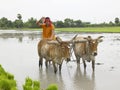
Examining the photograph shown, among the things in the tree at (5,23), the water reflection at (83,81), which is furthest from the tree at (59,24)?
the water reflection at (83,81)

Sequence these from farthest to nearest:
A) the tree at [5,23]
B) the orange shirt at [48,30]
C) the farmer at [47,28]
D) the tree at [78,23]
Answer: the tree at [5,23]
the tree at [78,23]
the orange shirt at [48,30]
the farmer at [47,28]

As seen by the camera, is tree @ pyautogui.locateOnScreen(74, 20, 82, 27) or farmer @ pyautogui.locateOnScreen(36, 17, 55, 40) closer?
farmer @ pyautogui.locateOnScreen(36, 17, 55, 40)

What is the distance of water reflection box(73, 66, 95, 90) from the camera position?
33.9 ft

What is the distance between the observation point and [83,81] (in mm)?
11359

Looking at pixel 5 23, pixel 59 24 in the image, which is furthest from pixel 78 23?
pixel 5 23

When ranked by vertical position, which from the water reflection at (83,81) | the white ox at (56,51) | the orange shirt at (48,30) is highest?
the orange shirt at (48,30)

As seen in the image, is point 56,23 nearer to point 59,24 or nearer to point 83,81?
point 59,24

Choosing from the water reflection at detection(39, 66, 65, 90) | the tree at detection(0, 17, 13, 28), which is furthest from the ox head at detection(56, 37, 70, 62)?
the tree at detection(0, 17, 13, 28)

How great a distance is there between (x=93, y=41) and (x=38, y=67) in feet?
10.2

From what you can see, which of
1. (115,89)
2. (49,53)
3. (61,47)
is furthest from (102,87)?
(49,53)

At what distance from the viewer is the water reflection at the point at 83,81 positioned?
33.9 feet

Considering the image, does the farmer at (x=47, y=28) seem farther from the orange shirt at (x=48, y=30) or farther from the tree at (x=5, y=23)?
the tree at (x=5, y=23)

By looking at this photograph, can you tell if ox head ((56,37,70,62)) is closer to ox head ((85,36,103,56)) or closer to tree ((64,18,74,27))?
ox head ((85,36,103,56))

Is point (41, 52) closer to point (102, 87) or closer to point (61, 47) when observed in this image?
point (61, 47)
